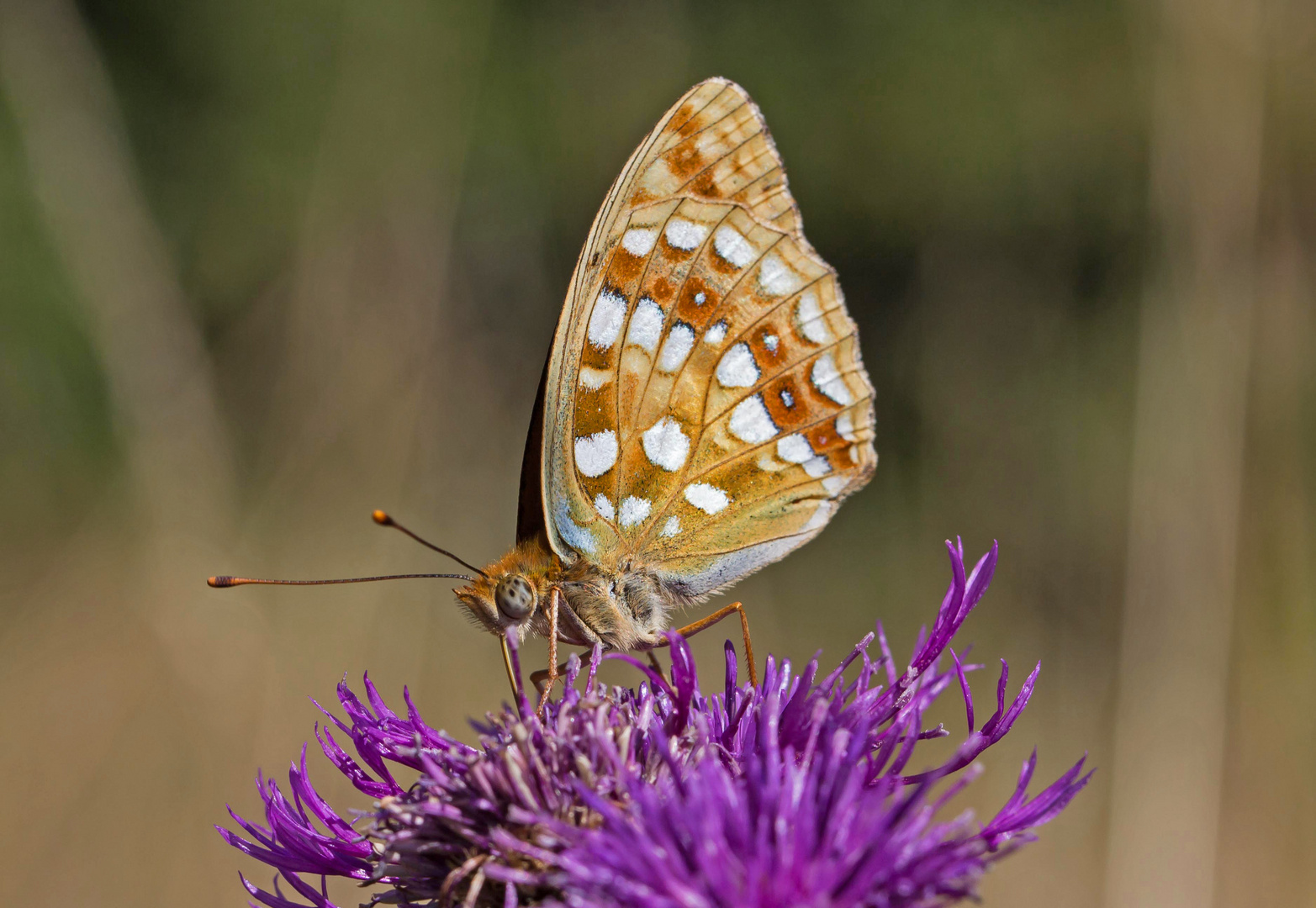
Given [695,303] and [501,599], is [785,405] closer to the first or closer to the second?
[695,303]

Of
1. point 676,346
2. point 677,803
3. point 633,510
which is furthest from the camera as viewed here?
point 676,346

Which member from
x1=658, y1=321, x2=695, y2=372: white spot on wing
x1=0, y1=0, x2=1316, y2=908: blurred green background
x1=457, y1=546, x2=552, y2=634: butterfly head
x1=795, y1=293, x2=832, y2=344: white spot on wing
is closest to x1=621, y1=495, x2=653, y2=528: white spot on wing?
x1=457, y1=546, x2=552, y2=634: butterfly head

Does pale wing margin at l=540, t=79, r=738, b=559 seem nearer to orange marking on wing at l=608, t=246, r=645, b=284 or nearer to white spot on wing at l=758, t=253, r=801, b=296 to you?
orange marking on wing at l=608, t=246, r=645, b=284

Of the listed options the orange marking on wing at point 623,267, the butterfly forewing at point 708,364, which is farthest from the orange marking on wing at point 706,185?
the orange marking on wing at point 623,267

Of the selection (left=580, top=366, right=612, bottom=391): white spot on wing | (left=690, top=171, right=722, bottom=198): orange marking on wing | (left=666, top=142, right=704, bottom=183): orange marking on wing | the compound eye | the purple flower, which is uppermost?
(left=666, top=142, right=704, bottom=183): orange marking on wing

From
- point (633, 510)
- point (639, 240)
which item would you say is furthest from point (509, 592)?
point (639, 240)

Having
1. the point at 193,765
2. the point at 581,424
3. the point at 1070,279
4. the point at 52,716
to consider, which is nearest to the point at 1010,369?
the point at 1070,279

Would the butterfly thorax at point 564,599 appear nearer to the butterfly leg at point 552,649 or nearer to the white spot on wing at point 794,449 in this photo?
the butterfly leg at point 552,649
